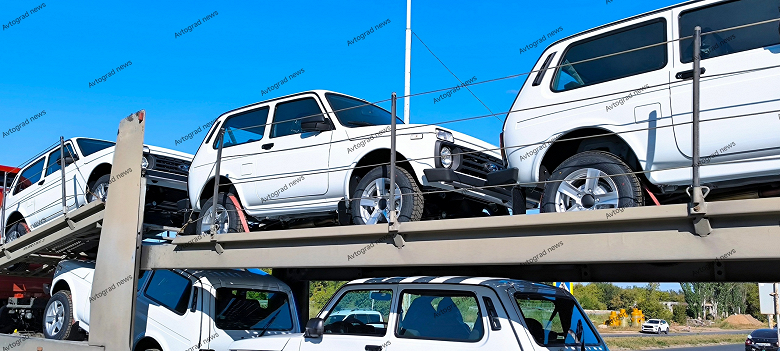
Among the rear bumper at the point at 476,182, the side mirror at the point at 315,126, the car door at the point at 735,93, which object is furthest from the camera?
the side mirror at the point at 315,126

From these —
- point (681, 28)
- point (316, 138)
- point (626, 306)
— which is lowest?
point (626, 306)

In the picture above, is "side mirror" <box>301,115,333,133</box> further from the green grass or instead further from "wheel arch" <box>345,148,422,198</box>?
the green grass

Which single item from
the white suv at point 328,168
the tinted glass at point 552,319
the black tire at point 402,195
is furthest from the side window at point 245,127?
the tinted glass at point 552,319

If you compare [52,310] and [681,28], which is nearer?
[681,28]

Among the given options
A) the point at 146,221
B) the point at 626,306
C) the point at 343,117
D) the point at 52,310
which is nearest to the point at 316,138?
the point at 343,117

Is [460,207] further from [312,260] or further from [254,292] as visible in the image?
[254,292]

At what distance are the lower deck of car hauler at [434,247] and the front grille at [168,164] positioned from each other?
1232 millimetres

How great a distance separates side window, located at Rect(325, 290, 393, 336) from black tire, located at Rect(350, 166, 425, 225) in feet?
2.75

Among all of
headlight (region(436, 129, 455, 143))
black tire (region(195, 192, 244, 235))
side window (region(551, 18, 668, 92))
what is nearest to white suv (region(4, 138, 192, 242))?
black tire (region(195, 192, 244, 235))

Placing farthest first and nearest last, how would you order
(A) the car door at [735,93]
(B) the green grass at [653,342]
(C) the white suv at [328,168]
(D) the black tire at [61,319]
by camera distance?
(B) the green grass at [653,342] → (D) the black tire at [61,319] → (C) the white suv at [328,168] → (A) the car door at [735,93]

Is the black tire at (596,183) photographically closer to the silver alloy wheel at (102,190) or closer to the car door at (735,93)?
the car door at (735,93)

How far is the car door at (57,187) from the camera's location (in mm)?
9953

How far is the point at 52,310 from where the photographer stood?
9.01 meters

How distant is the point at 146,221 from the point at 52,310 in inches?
65.4
